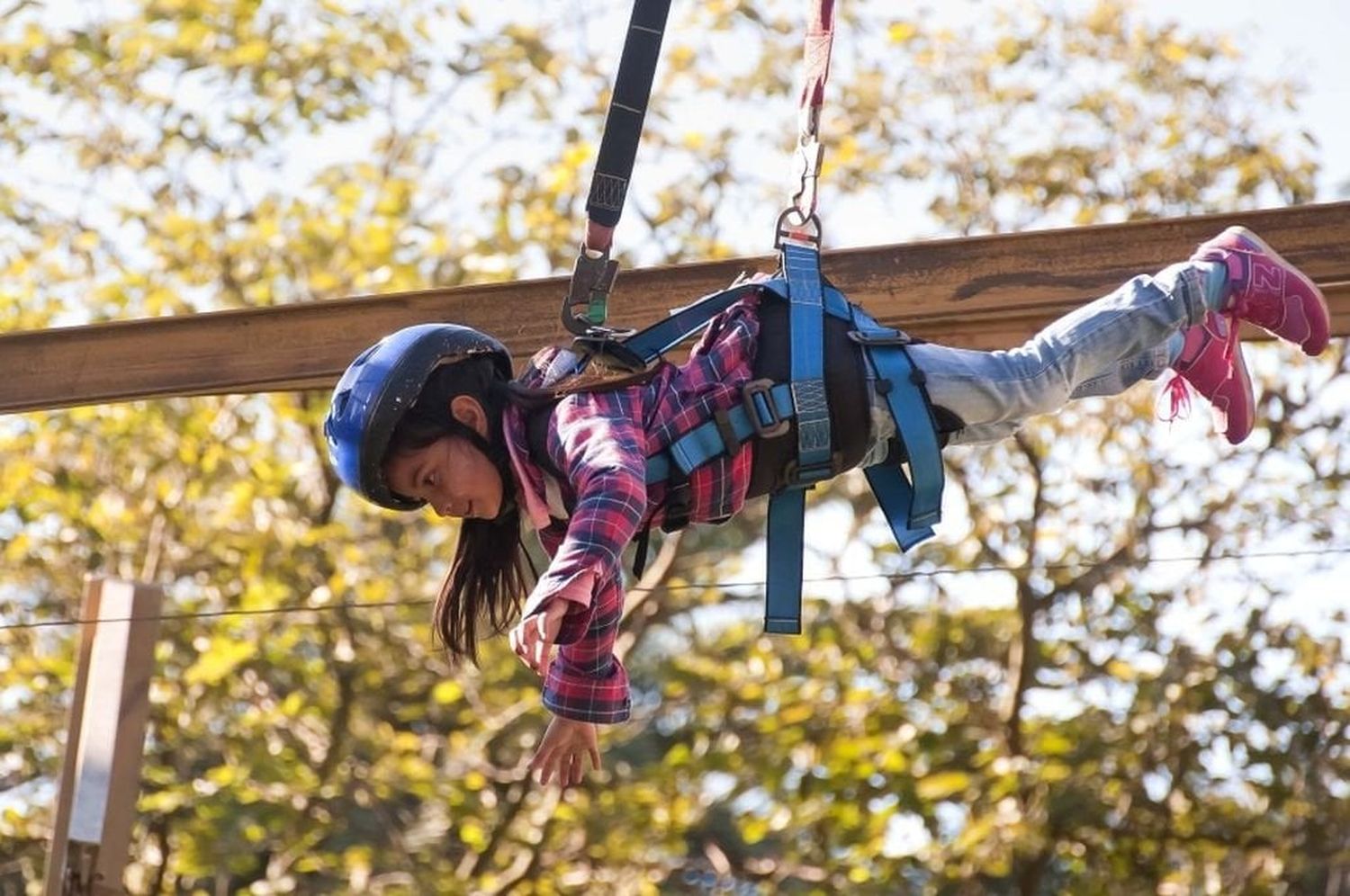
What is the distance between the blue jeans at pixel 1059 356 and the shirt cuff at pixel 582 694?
62cm

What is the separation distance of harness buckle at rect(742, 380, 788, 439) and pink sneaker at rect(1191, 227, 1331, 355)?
2.34ft

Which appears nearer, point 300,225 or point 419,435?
point 419,435

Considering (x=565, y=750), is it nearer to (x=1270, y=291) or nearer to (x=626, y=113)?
(x=626, y=113)

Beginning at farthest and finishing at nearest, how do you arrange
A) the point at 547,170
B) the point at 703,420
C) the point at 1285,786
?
the point at 547,170 < the point at 1285,786 < the point at 703,420

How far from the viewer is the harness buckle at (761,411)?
2504mm

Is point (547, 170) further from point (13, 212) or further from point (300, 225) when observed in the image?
point (13, 212)

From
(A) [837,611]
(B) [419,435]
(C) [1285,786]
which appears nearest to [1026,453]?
(A) [837,611]

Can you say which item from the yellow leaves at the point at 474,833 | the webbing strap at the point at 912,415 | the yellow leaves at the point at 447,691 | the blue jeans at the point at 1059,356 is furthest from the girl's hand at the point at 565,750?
the yellow leaves at the point at 474,833

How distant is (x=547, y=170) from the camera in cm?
671

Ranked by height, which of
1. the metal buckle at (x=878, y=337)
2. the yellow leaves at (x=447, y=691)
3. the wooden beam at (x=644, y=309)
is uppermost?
the yellow leaves at (x=447, y=691)

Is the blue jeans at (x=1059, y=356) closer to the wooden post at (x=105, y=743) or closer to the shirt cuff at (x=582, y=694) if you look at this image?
the shirt cuff at (x=582, y=694)

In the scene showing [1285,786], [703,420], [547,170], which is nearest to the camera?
[703,420]

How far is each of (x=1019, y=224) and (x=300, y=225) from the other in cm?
234

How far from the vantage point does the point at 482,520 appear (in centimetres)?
269
